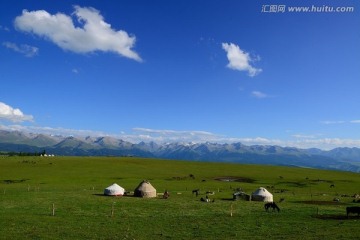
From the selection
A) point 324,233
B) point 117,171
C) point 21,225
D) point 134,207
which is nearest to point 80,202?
point 134,207

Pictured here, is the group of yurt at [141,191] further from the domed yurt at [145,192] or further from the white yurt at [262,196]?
the white yurt at [262,196]

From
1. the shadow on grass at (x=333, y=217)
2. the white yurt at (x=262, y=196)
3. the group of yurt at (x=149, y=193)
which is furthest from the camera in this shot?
the group of yurt at (x=149, y=193)

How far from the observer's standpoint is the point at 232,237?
30719 mm

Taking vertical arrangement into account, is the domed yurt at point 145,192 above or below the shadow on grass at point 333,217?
below

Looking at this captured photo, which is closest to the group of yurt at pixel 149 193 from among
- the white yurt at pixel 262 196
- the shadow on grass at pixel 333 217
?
the white yurt at pixel 262 196

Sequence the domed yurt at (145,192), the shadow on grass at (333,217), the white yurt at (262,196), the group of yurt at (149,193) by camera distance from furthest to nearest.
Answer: the domed yurt at (145,192), the group of yurt at (149,193), the white yurt at (262,196), the shadow on grass at (333,217)

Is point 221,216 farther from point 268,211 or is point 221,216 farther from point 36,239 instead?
point 36,239

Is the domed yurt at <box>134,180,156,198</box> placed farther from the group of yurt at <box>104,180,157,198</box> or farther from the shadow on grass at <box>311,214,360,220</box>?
the shadow on grass at <box>311,214,360,220</box>

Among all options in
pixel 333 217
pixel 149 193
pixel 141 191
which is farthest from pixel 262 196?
pixel 141 191

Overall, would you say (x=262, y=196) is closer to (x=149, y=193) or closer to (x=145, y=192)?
(x=149, y=193)

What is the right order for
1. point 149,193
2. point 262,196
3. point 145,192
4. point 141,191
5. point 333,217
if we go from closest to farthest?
point 333,217, point 262,196, point 145,192, point 141,191, point 149,193

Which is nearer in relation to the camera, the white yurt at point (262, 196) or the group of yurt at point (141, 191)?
the white yurt at point (262, 196)

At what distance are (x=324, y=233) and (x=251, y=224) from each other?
25.3ft

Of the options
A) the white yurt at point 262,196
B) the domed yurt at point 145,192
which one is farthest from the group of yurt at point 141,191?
the white yurt at point 262,196
